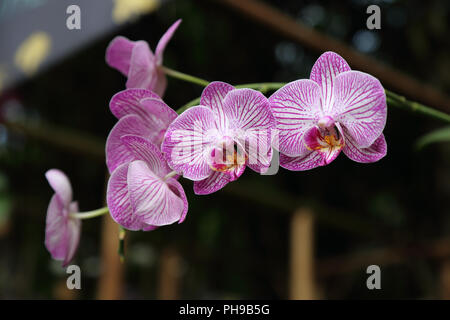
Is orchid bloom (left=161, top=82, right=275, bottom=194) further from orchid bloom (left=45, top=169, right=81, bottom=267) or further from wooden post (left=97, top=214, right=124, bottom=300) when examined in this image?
wooden post (left=97, top=214, right=124, bottom=300)

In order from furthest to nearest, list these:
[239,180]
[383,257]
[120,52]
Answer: [383,257], [239,180], [120,52]

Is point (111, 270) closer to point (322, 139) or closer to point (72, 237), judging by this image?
point (72, 237)

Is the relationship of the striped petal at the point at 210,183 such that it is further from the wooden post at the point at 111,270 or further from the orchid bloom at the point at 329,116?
the wooden post at the point at 111,270

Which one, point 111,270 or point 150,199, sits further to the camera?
point 111,270

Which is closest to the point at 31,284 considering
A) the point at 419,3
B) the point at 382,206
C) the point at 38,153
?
the point at 38,153

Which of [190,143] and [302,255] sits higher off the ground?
[302,255]

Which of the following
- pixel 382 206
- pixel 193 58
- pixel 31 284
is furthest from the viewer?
pixel 382 206

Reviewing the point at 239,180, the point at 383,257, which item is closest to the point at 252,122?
the point at 239,180
